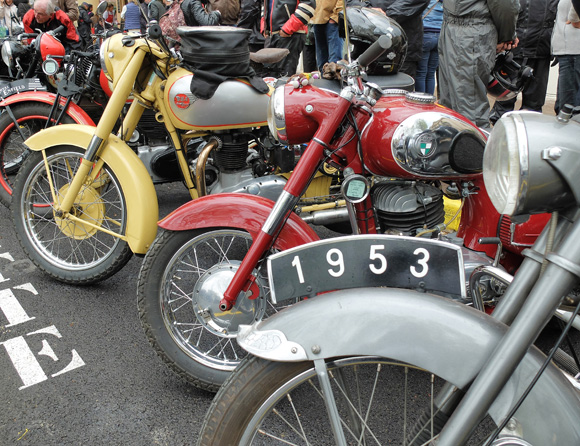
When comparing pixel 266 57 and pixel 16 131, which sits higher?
pixel 266 57

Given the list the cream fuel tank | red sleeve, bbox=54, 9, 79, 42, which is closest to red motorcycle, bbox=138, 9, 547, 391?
the cream fuel tank

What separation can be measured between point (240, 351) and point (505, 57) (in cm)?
277

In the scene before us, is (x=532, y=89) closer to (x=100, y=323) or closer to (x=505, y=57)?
(x=505, y=57)

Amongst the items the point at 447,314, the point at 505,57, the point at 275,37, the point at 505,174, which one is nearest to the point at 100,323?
the point at 447,314

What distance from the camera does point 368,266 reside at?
1.33 m

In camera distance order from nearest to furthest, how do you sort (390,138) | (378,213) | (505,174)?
(505,174) → (390,138) → (378,213)

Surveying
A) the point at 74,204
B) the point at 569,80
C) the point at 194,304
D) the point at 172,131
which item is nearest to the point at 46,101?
the point at 74,204

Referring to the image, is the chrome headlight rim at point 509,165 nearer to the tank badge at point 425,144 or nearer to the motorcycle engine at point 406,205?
the tank badge at point 425,144

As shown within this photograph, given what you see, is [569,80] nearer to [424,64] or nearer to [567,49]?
[567,49]

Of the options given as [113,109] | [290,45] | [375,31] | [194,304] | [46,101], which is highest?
[375,31]

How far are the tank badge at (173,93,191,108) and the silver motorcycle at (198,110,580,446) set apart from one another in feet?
5.40

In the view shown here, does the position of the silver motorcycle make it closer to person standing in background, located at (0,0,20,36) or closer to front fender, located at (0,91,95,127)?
front fender, located at (0,91,95,127)

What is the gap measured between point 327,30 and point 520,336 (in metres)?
5.03

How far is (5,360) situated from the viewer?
2391mm
